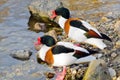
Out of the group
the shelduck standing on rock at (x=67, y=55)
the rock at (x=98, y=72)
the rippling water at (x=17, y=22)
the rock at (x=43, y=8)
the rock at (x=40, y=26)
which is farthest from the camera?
the rock at (x=43, y=8)

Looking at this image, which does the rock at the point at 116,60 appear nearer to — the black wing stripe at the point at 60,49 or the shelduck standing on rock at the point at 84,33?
the shelduck standing on rock at the point at 84,33

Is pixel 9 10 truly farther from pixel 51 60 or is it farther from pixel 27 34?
pixel 51 60

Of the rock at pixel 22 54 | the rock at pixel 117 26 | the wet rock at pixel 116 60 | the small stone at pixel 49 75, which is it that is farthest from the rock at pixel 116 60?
the rock at pixel 22 54

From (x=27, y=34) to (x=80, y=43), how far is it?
2.41m

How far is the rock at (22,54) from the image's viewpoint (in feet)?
27.3

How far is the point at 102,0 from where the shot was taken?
40.4 feet

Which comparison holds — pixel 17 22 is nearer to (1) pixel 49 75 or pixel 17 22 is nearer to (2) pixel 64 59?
(1) pixel 49 75

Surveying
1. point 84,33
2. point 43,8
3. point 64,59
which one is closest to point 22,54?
point 84,33

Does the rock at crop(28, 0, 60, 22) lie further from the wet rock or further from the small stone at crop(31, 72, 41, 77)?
the wet rock

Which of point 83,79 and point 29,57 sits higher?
point 83,79

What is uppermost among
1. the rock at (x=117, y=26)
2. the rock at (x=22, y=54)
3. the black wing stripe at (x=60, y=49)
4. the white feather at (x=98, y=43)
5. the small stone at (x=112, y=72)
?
the black wing stripe at (x=60, y=49)

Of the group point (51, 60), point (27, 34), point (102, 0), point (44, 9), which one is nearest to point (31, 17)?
point (44, 9)

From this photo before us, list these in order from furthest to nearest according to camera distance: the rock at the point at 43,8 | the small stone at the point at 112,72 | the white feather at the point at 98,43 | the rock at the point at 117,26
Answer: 1. the rock at the point at 43,8
2. the rock at the point at 117,26
3. the white feather at the point at 98,43
4. the small stone at the point at 112,72

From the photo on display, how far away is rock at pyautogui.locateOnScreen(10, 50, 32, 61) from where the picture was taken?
8336mm
